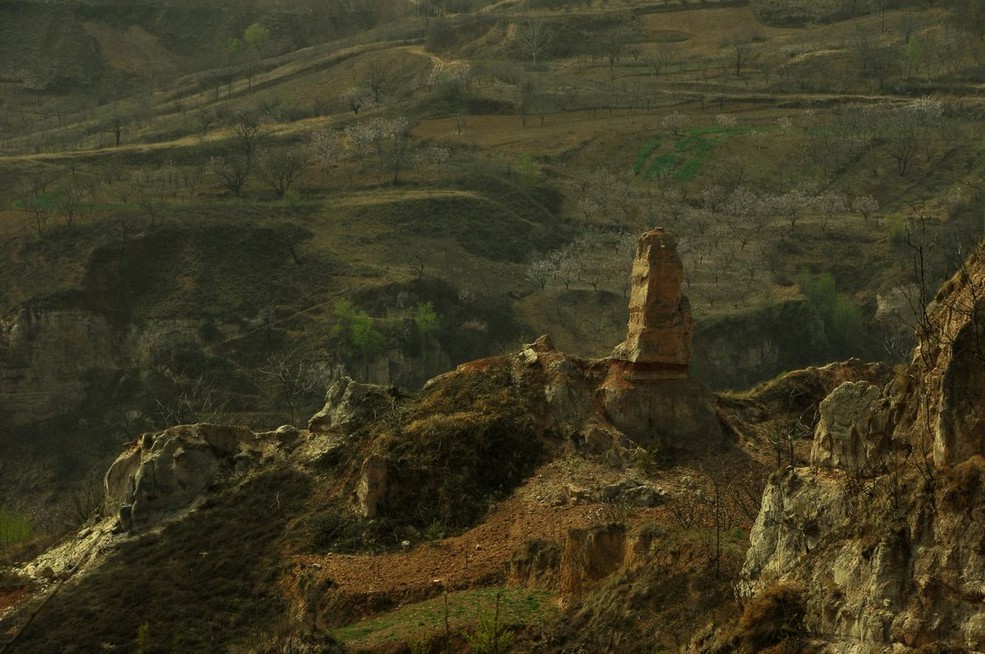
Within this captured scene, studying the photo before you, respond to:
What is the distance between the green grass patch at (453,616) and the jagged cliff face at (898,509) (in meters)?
5.70

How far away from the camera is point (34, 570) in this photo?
125 ft

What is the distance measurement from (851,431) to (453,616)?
927 centimetres

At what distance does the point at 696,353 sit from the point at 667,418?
177 ft

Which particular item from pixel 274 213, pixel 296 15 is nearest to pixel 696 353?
pixel 274 213

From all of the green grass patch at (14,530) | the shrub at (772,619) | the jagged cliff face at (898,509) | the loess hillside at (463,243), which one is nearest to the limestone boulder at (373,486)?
the loess hillside at (463,243)

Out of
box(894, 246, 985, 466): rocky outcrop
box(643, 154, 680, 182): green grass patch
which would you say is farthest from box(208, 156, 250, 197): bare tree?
box(894, 246, 985, 466): rocky outcrop

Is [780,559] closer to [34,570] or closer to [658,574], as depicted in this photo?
[658,574]

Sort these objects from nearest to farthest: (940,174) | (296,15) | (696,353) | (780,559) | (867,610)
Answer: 1. (867,610)
2. (780,559)
3. (696,353)
4. (940,174)
5. (296,15)

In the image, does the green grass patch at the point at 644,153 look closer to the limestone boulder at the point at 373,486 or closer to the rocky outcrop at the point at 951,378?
the limestone boulder at the point at 373,486

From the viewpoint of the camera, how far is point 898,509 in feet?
69.3

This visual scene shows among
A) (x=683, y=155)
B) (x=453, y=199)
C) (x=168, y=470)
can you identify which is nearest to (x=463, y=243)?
(x=453, y=199)

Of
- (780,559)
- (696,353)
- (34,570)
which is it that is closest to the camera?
(780,559)

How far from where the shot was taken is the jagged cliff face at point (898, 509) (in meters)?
20.1

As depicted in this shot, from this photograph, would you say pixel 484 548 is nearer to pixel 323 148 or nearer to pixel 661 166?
pixel 661 166
